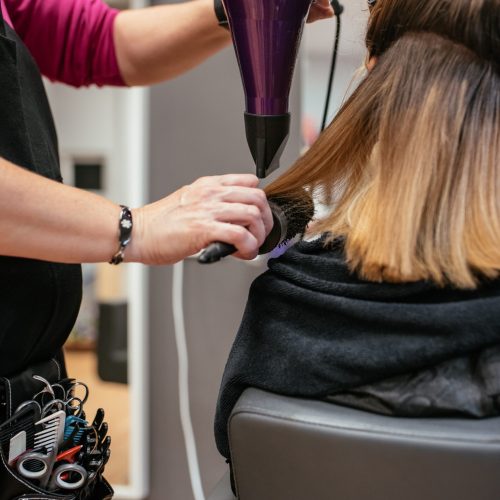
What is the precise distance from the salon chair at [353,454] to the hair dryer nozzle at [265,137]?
35cm

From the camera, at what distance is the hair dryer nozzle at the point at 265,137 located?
0.95 m

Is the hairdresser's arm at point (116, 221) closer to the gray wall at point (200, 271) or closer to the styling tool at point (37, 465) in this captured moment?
the styling tool at point (37, 465)

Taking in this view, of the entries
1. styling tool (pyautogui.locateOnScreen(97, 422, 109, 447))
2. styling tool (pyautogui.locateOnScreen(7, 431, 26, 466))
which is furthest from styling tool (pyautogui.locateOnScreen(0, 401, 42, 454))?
styling tool (pyautogui.locateOnScreen(97, 422, 109, 447))

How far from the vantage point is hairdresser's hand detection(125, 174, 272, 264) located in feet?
2.57

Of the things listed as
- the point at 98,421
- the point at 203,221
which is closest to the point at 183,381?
the point at 98,421

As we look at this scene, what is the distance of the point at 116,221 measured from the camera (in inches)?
32.1

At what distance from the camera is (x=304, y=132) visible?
1.90m

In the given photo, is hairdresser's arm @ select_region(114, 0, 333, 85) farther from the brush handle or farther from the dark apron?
the brush handle

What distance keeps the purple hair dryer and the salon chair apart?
1.24 ft

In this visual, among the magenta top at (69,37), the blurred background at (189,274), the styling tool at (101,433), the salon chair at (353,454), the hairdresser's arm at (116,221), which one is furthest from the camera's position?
the blurred background at (189,274)

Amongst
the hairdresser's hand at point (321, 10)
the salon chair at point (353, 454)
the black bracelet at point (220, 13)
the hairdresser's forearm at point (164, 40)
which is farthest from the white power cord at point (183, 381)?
the salon chair at point (353, 454)

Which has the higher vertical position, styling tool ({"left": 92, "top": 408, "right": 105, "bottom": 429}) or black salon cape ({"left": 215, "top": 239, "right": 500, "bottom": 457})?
black salon cape ({"left": 215, "top": 239, "right": 500, "bottom": 457})

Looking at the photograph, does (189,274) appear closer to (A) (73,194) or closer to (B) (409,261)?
(A) (73,194)

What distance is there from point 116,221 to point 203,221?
0.11 meters
